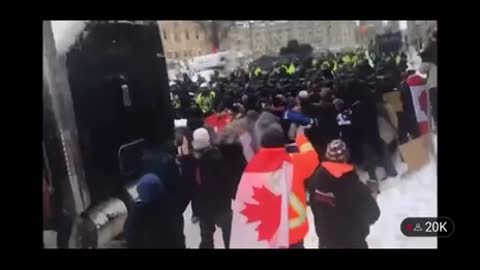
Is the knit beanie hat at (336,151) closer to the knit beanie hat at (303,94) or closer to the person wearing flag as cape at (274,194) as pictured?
the person wearing flag as cape at (274,194)

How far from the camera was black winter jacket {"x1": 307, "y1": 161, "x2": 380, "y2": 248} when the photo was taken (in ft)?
10.2

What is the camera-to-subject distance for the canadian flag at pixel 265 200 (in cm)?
311

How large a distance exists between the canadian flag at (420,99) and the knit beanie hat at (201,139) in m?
0.84

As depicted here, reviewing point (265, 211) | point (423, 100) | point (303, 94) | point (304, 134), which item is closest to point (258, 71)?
point (303, 94)

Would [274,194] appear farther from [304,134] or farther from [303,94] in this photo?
[303,94]

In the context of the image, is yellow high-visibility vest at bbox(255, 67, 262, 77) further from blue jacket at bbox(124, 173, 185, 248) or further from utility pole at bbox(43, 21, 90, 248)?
utility pole at bbox(43, 21, 90, 248)

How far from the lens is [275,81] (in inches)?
122

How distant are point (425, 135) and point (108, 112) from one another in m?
1.27

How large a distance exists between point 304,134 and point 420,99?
0.48m

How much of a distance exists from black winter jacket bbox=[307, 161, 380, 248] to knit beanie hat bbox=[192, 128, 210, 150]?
0.44m

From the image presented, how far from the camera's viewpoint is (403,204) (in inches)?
121

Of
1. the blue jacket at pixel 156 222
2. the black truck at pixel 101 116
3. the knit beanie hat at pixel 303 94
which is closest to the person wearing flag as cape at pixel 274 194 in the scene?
the knit beanie hat at pixel 303 94
